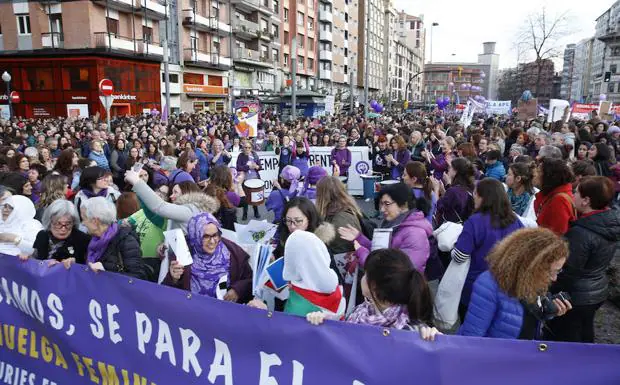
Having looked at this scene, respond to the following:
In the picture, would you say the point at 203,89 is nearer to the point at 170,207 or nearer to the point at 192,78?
the point at 192,78

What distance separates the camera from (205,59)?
41219 mm

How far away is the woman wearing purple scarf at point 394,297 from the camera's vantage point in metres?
2.40

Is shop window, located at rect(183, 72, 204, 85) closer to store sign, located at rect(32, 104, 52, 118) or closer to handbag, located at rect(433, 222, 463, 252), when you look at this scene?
store sign, located at rect(32, 104, 52, 118)

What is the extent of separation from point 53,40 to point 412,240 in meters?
33.7

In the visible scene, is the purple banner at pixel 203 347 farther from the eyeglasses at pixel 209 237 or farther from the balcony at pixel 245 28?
the balcony at pixel 245 28

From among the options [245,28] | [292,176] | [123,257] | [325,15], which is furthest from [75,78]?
[325,15]

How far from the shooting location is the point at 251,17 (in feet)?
164

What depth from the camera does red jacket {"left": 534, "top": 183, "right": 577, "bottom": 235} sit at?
3.82m

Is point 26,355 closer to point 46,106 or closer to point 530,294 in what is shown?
point 530,294

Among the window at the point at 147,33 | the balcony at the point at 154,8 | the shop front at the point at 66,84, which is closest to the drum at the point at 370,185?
the shop front at the point at 66,84

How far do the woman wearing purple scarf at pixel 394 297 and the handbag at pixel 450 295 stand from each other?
0.79 meters

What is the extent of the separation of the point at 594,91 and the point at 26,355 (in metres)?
122

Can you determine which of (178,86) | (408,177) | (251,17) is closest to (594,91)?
(251,17)

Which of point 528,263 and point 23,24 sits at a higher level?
point 23,24
